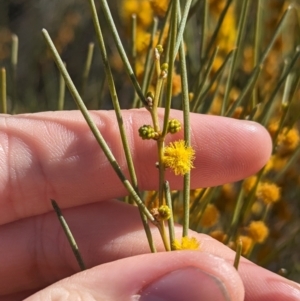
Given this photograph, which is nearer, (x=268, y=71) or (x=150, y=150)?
(x=150, y=150)

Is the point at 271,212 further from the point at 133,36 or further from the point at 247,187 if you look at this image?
the point at 133,36

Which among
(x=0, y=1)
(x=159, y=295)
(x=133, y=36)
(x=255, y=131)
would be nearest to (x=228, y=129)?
(x=255, y=131)

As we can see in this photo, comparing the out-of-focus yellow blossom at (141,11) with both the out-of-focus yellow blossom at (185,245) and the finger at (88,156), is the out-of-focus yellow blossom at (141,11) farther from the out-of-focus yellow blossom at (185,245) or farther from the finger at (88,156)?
the out-of-focus yellow blossom at (185,245)

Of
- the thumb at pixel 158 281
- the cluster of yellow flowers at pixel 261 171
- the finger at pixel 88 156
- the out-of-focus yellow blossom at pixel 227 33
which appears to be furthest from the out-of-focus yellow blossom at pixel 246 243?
the out-of-focus yellow blossom at pixel 227 33

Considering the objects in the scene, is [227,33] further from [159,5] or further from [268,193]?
[268,193]

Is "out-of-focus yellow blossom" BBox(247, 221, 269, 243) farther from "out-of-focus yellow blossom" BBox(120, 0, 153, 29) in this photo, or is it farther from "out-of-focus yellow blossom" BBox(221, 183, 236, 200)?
"out-of-focus yellow blossom" BBox(120, 0, 153, 29)
